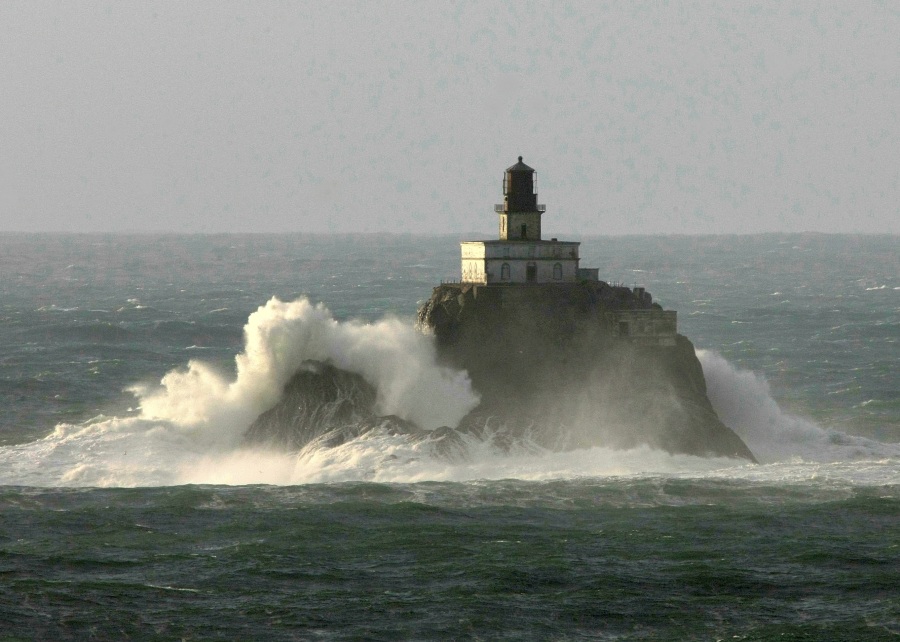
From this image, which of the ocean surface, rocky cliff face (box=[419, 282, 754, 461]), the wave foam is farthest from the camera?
the wave foam

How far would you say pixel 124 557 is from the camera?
5038 cm

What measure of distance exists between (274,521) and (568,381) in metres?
18.2

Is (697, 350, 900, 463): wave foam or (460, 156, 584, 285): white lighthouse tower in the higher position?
(460, 156, 584, 285): white lighthouse tower

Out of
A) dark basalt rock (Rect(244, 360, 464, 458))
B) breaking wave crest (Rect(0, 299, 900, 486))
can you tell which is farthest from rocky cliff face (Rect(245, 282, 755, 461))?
breaking wave crest (Rect(0, 299, 900, 486))

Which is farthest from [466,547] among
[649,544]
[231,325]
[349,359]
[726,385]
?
[231,325]

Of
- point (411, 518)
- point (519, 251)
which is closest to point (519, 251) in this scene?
point (519, 251)

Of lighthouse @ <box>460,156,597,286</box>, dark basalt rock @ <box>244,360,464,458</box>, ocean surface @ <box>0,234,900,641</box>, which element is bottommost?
ocean surface @ <box>0,234,900,641</box>

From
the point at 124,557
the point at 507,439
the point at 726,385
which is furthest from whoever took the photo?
the point at 726,385

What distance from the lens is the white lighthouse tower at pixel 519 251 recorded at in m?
71.6

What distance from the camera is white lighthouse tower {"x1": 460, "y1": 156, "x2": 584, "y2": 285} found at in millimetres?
71562

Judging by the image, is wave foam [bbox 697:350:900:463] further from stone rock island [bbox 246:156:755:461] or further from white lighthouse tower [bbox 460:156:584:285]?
white lighthouse tower [bbox 460:156:584:285]

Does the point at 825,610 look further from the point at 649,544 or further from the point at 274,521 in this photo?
the point at 274,521

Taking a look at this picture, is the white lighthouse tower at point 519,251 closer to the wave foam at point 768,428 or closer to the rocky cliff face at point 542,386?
the rocky cliff face at point 542,386

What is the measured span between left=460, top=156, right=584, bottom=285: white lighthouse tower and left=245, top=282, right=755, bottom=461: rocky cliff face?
5.12ft
